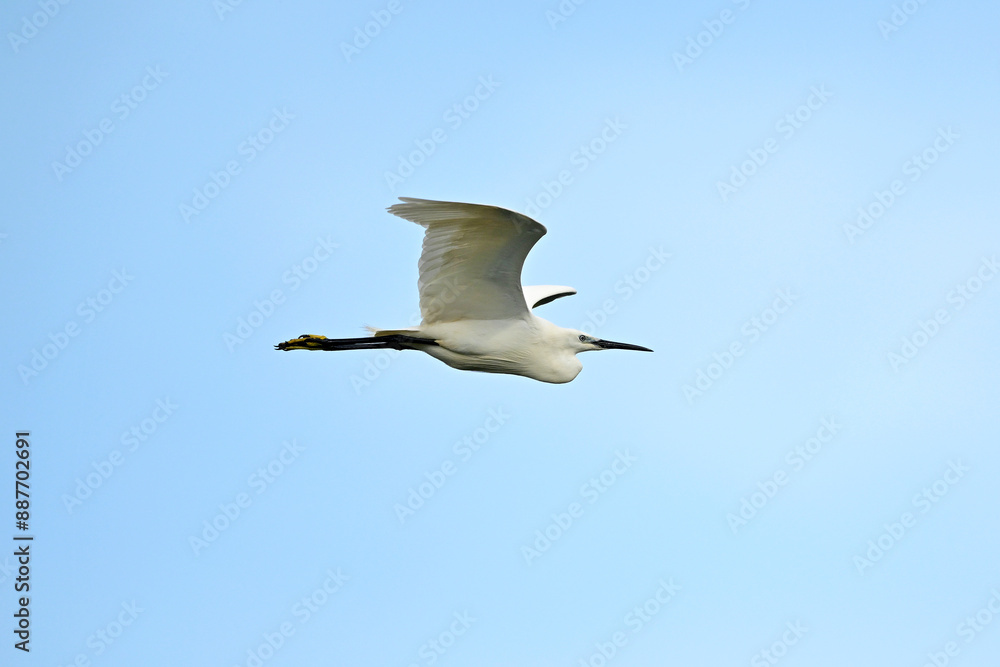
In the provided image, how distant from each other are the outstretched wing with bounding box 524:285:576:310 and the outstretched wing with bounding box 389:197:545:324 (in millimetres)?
2327

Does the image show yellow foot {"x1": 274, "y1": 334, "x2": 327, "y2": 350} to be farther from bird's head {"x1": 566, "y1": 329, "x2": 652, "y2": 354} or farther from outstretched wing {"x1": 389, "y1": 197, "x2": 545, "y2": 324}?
bird's head {"x1": 566, "y1": 329, "x2": 652, "y2": 354}

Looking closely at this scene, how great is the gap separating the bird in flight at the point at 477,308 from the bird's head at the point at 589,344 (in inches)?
0.6

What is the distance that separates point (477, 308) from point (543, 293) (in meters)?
2.86

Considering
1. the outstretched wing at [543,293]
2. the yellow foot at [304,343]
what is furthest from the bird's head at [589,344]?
the yellow foot at [304,343]

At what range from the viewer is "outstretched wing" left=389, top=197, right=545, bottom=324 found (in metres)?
11.8

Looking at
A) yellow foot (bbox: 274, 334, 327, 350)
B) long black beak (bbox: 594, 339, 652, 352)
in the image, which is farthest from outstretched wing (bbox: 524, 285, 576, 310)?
yellow foot (bbox: 274, 334, 327, 350)

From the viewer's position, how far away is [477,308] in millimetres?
13344

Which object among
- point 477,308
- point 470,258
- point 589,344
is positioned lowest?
point 477,308

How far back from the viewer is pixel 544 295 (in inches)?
628

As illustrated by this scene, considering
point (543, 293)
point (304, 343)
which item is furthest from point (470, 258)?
point (543, 293)

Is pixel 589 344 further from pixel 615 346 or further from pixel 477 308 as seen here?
pixel 477 308

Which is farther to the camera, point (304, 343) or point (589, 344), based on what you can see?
point (589, 344)

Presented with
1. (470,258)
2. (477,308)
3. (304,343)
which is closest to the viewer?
(470,258)

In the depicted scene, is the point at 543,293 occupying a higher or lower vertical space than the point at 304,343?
higher
